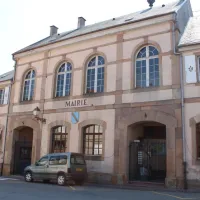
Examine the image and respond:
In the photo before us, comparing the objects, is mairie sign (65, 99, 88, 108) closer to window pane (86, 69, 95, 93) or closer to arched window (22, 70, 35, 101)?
window pane (86, 69, 95, 93)

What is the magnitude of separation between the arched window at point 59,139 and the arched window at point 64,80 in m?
2.22

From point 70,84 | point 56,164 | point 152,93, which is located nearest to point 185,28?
point 152,93

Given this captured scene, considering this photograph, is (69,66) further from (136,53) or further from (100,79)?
(136,53)

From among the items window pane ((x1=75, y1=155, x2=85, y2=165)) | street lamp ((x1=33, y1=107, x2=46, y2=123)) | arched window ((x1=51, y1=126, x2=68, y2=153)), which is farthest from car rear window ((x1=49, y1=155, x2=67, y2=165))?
street lamp ((x1=33, y1=107, x2=46, y2=123))

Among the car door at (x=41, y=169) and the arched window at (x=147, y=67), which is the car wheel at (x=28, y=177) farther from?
the arched window at (x=147, y=67)

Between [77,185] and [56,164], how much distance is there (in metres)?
1.51

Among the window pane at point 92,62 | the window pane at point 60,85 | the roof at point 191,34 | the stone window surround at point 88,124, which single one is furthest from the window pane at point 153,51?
the window pane at point 60,85

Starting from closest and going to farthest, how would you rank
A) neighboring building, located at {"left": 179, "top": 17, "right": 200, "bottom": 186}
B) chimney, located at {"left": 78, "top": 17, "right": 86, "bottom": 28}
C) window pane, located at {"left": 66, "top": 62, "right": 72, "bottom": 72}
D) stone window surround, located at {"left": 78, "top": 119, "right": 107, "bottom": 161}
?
neighboring building, located at {"left": 179, "top": 17, "right": 200, "bottom": 186} → stone window surround, located at {"left": 78, "top": 119, "right": 107, "bottom": 161} → window pane, located at {"left": 66, "top": 62, "right": 72, "bottom": 72} → chimney, located at {"left": 78, "top": 17, "right": 86, "bottom": 28}

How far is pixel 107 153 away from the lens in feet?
50.0

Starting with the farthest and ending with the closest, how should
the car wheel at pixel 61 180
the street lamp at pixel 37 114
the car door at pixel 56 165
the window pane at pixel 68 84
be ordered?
1. the window pane at pixel 68 84
2. the street lamp at pixel 37 114
3. the car door at pixel 56 165
4. the car wheel at pixel 61 180

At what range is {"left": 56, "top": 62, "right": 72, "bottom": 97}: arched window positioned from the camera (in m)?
17.9

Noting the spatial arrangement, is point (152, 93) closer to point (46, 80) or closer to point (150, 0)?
point (46, 80)

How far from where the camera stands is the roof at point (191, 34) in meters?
14.1

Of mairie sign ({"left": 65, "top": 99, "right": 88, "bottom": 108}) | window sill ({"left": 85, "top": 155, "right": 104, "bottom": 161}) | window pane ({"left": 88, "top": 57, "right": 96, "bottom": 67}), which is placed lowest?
window sill ({"left": 85, "top": 155, "right": 104, "bottom": 161})
